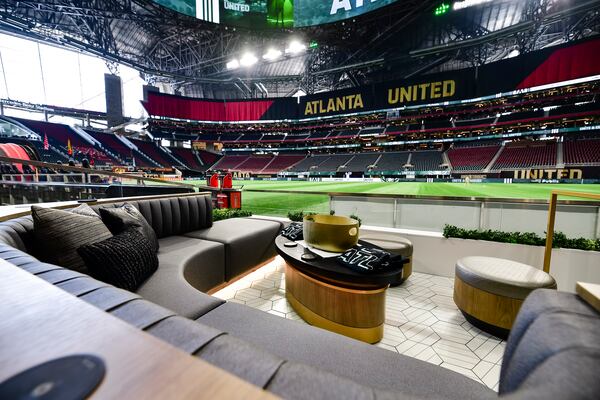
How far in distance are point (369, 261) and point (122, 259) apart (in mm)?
1534

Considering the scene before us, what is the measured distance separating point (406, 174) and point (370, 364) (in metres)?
23.1

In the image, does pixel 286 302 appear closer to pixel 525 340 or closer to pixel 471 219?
pixel 525 340

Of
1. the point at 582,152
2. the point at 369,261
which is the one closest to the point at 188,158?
the point at 369,261

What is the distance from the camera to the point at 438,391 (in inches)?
32.5

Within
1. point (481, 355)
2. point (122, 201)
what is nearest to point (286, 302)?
point (481, 355)

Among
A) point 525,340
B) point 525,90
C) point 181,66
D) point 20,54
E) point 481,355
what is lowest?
point 481,355

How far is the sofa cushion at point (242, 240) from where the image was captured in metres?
2.79

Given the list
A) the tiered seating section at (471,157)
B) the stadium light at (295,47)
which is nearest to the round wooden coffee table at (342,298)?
the tiered seating section at (471,157)

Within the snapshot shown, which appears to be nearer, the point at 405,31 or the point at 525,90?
the point at 525,90

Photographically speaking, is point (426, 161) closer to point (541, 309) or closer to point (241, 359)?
point (541, 309)

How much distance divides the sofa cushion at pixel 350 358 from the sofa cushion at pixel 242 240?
1.53 metres

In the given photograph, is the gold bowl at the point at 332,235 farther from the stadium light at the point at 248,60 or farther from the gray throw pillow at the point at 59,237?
the stadium light at the point at 248,60

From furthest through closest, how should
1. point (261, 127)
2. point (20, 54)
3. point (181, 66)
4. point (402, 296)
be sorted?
point (261, 127), point (181, 66), point (20, 54), point (402, 296)

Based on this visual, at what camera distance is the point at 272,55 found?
24750mm
